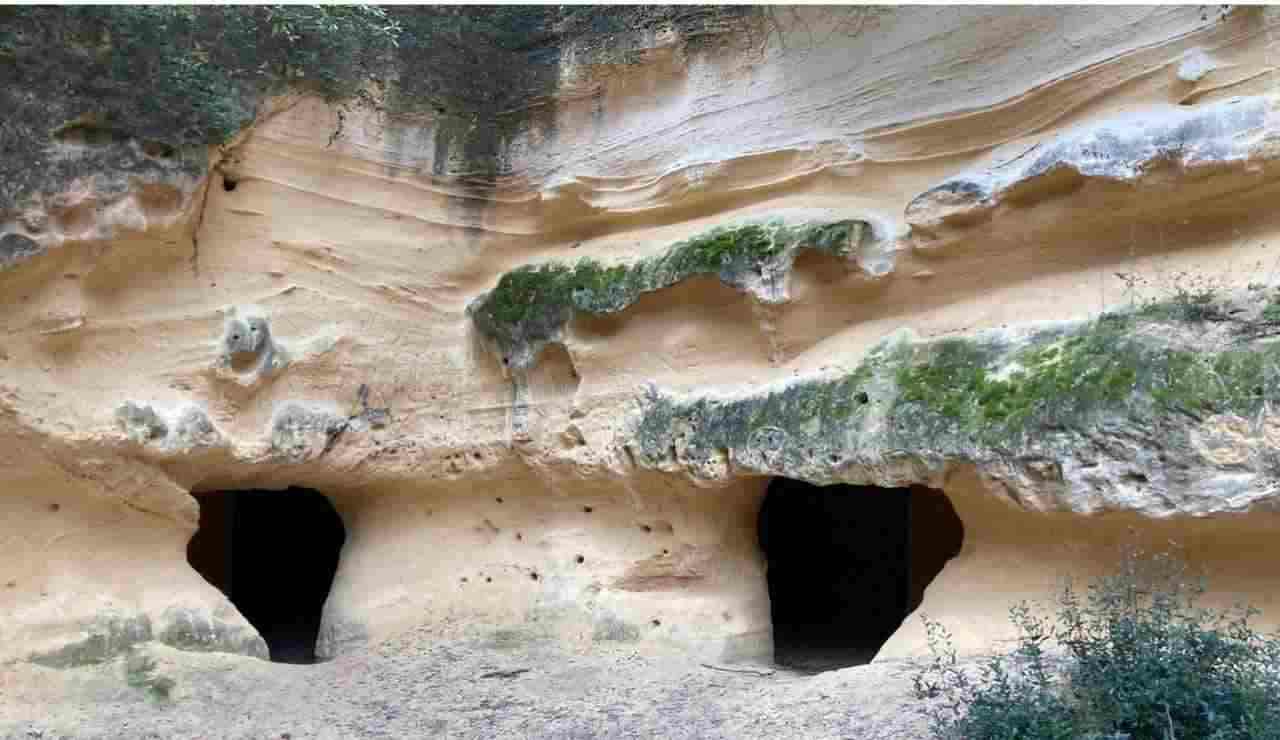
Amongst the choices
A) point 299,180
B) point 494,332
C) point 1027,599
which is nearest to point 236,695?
point 494,332

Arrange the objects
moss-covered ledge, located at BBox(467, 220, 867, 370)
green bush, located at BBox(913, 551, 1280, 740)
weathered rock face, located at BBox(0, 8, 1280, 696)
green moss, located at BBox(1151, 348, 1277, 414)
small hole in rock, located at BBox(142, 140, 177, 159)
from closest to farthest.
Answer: green bush, located at BBox(913, 551, 1280, 740)
green moss, located at BBox(1151, 348, 1277, 414)
weathered rock face, located at BBox(0, 8, 1280, 696)
moss-covered ledge, located at BBox(467, 220, 867, 370)
small hole in rock, located at BBox(142, 140, 177, 159)

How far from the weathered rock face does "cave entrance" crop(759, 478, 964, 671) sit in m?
1.77

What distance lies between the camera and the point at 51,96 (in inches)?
191

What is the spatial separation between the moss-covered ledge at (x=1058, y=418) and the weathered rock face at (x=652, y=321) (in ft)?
0.04

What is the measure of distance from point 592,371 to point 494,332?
599 millimetres

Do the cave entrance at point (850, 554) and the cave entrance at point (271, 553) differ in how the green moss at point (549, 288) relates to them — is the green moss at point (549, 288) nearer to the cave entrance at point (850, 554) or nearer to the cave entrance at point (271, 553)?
the cave entrance at point (850, 554)

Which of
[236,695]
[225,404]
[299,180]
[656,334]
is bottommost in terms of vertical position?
[236,695]

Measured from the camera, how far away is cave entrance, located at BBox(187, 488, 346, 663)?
8.00 meters

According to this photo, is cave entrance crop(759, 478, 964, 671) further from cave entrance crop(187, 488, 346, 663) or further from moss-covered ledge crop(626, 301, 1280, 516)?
cave entrance crop(187, 488, 346, 663)

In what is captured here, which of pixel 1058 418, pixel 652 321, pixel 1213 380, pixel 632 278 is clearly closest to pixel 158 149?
pixel 632 278

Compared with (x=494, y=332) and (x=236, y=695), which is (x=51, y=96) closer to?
(x=494, y=332)

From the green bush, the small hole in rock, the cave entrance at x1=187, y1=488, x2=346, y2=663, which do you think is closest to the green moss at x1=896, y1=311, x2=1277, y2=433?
the green bush

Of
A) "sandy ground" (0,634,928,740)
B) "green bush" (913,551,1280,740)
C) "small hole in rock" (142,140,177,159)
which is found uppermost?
"small hole in rock" (142,140,177,159)

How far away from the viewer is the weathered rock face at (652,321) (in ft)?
13.2
